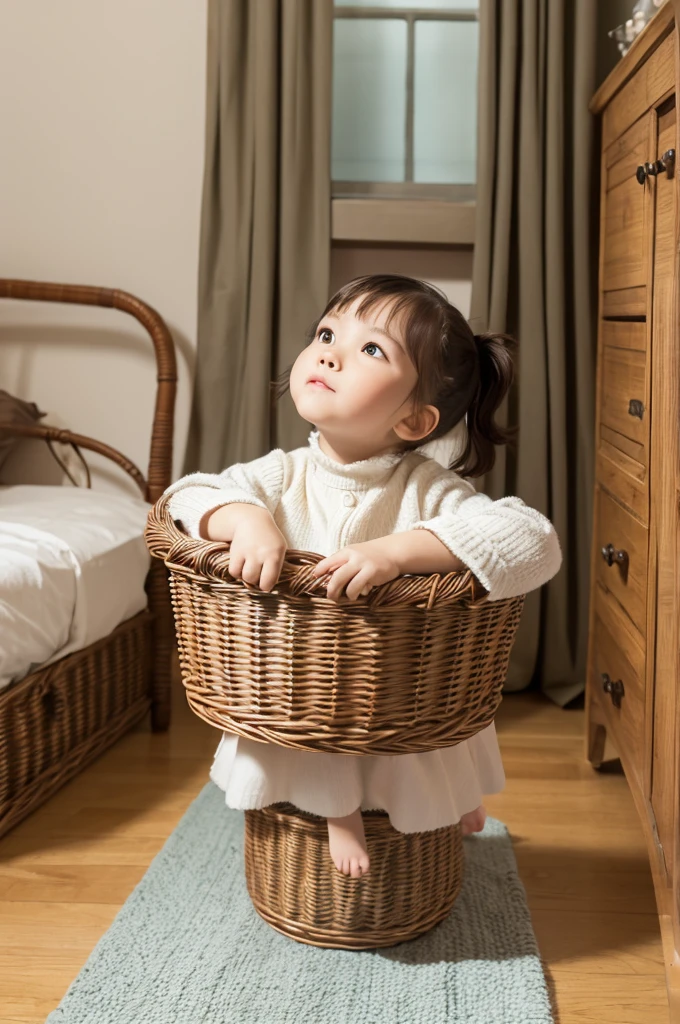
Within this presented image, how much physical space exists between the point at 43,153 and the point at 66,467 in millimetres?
753

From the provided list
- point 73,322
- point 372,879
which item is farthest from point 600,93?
point 372,879

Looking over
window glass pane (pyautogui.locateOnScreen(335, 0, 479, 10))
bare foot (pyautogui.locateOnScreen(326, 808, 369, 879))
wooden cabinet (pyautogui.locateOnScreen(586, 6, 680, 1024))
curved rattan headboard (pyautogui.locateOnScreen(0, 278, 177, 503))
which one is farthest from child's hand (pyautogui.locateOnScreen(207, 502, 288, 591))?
window glass pane (pyautogui.locateOnScreen(335, 0, 479, 10))

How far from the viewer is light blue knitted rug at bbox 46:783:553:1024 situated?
1.22 m

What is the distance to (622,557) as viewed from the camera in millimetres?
1707

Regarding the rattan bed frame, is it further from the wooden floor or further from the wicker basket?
the wicker basket

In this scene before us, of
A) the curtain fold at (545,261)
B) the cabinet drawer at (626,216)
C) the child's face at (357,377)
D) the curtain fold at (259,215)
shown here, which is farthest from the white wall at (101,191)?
the child's face at (357,377)

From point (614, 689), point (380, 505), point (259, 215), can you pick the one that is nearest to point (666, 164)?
point (380, 505)

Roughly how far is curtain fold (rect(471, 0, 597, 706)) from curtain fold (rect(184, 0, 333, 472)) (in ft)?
1.22

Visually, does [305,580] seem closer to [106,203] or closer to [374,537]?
[374,537]

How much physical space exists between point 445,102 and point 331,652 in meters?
1.77

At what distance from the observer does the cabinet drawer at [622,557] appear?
1595 mm

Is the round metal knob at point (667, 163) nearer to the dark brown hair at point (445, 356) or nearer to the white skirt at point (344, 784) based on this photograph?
the dark brown hair at point (445, 356)

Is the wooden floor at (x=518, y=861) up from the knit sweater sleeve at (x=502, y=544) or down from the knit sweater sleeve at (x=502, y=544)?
down

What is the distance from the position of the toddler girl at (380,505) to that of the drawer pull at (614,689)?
1.20ft
